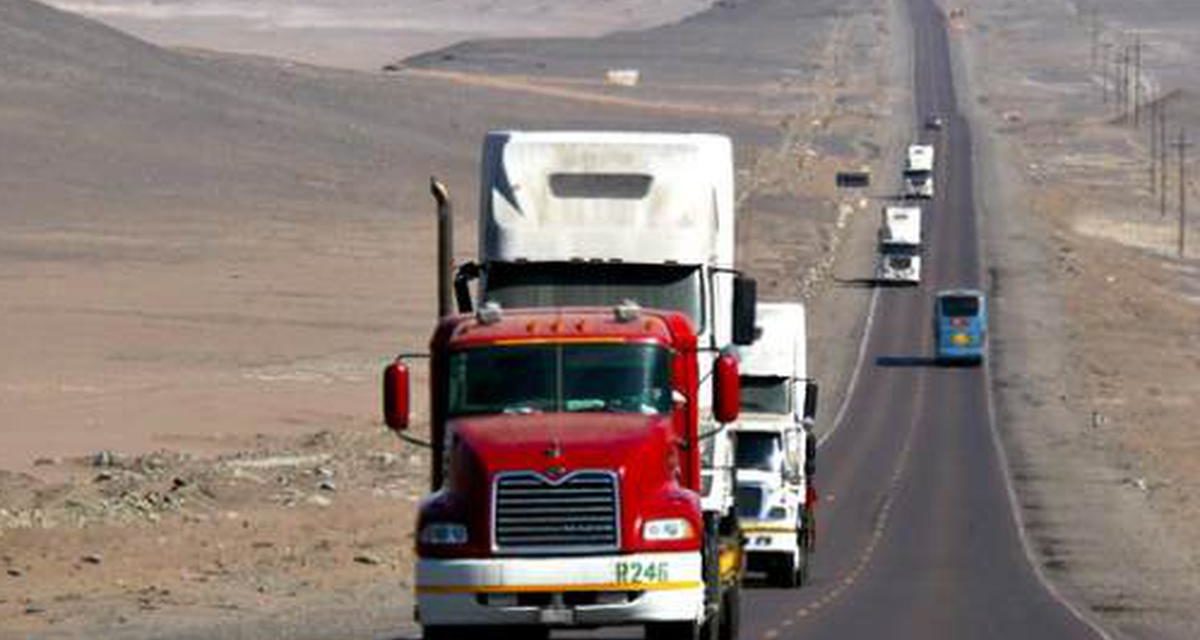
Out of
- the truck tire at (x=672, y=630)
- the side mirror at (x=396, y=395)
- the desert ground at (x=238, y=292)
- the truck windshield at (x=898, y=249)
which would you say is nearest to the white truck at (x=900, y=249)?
the truck windshield at (x=898, y=249)

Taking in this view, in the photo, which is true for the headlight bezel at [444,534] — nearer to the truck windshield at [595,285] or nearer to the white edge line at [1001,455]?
the truck windshield at [595,285]

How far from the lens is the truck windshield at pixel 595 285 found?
33000 millimetres

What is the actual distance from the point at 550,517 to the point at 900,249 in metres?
95.3

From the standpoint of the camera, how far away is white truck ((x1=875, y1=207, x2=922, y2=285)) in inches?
4774

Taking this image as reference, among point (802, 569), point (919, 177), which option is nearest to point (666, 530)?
point (802, 569)

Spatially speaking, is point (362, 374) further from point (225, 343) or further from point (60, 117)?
point (60, 117)

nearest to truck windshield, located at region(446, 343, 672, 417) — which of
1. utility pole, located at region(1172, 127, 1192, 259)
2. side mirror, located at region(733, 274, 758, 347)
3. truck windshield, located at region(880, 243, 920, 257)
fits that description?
side mirror, located at region(733, 274, 758, 347)

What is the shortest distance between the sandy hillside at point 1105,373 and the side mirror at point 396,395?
14.6 meters

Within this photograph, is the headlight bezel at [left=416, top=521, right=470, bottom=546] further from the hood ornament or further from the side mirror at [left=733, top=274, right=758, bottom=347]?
the side mirror at [left=733, top=274, right=758, bottom=347]

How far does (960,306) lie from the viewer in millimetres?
99250

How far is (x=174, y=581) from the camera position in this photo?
42000 mm

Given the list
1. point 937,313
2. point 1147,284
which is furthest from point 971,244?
point 937,313

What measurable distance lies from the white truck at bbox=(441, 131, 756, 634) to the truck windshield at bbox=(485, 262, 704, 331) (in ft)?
0.03

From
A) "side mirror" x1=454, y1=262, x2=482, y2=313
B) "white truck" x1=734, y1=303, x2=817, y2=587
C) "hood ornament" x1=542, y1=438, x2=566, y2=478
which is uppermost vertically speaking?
"side mirror" x1=454, y1=262, x2=482, y2=313
